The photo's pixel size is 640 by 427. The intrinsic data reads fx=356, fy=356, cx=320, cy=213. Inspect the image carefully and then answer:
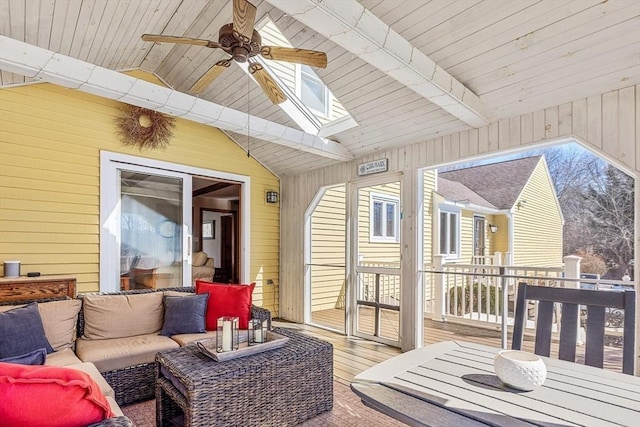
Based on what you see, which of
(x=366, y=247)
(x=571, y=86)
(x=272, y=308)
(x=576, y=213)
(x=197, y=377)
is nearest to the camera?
(x=197, y=377)

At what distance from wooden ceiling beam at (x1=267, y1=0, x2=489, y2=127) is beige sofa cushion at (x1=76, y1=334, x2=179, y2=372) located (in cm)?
267

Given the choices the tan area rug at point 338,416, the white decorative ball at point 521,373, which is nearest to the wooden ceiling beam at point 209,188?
the tan area rug at point 338,416

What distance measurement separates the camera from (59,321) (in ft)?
9.11

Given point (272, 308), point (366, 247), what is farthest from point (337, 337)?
point (366, 247)

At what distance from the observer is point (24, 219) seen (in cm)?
372

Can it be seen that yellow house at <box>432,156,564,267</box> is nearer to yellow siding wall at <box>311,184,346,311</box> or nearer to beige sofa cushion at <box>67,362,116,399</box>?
yellow siding wall at <box>311,184,346,311</box>

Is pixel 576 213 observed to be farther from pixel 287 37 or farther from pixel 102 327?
pixel 102 327

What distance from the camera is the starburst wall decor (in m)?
4.44

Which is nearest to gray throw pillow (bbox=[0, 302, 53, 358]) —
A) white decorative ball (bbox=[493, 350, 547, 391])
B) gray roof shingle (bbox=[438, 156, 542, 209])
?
white decorative ball (bbox=[493, 350, 547, 391])

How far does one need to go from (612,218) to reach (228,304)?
739 centimetres

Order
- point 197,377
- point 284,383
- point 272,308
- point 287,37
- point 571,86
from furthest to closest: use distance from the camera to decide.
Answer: point 272,308
point 287,37
point 571,86
point 284,383
point 197,377

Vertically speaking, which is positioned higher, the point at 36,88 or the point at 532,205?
the point at 36,88

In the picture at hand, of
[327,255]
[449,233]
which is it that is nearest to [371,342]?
[327,255]

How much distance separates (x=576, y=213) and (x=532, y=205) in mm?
1951
